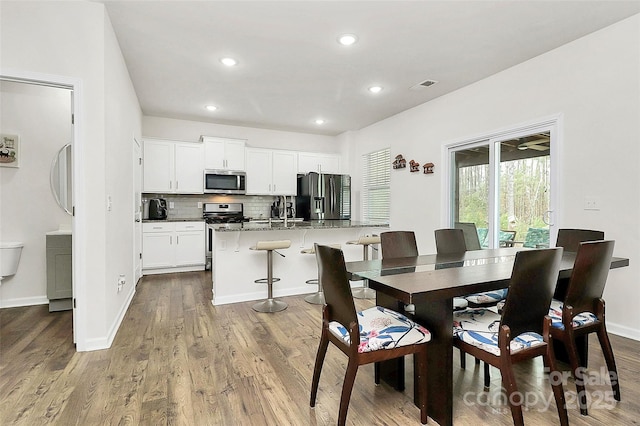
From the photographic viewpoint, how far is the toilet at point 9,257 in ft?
11.4

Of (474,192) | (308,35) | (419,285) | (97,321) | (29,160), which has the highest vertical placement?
(308,35)

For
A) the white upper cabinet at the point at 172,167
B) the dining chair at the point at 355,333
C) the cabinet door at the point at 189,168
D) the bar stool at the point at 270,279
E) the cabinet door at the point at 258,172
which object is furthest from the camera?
the cabinet door at the point at 258,172

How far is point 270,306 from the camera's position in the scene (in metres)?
3.66

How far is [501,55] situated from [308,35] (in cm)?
198

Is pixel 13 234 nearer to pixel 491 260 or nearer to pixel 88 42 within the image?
pixel 88 42

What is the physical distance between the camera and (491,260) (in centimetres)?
229

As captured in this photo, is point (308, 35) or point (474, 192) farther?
point (474, 192)

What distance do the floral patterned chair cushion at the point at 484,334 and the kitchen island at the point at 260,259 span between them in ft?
7.72

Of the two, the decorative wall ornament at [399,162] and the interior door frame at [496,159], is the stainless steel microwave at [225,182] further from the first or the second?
the interior door frame at [496,159]

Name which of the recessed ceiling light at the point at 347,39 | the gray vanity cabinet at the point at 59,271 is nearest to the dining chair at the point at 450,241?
the recessed ceiling light at the point at 347,39

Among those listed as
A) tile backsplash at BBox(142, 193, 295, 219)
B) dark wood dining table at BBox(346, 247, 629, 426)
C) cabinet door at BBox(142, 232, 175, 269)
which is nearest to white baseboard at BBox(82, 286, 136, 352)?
dark wood dining table at BBox(346, 247, 629, 426)

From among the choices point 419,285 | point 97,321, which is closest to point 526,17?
point 419,285

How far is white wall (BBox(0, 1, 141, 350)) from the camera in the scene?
2.38 m

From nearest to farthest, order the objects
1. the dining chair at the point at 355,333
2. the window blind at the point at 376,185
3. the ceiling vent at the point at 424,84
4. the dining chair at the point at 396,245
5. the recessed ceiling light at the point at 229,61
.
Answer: the dining chair at the point at 355,333 < the dining chair at the point at 396,245 < the recessed ceiling light at the point at 229,61 < the ceiling vent at the point at 424,84 < the window blind at the point at 376,185
